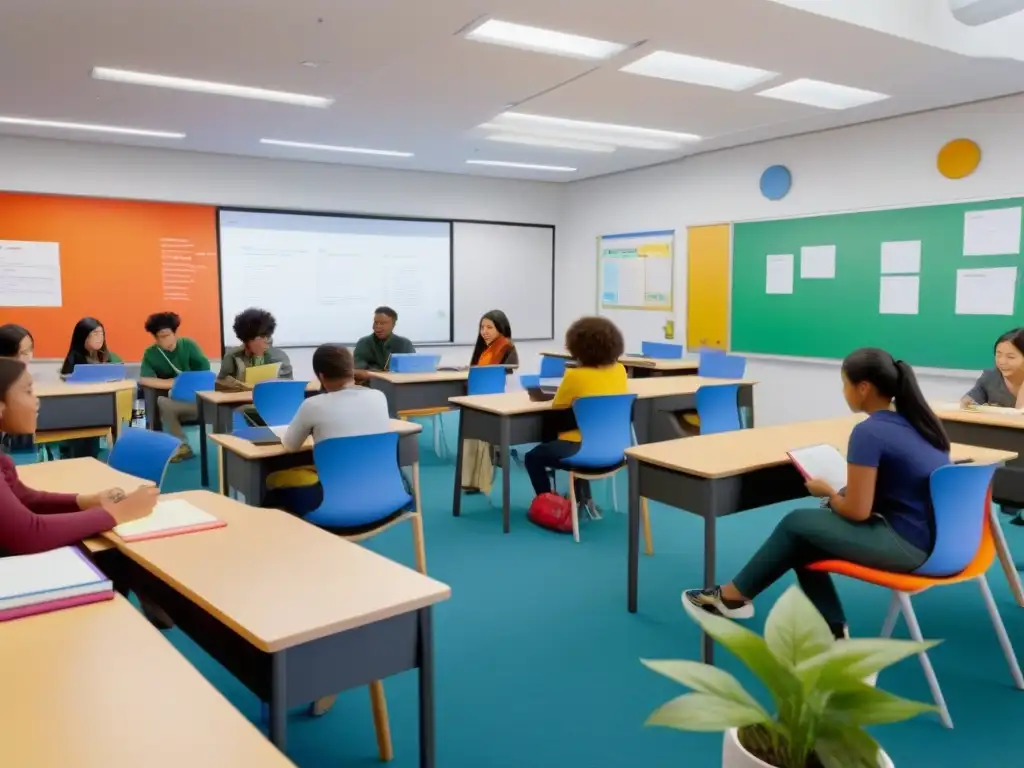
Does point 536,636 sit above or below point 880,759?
below

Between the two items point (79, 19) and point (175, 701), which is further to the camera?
point (79, 19)

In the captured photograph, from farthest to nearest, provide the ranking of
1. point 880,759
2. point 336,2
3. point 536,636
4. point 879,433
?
point 336,2, point 536,636, point 879,433, point 880,759

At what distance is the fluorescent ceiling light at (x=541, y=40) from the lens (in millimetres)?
4250

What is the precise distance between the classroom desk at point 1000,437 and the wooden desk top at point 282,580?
3.13 meters

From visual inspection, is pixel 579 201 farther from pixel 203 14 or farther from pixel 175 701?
pixel 175 701

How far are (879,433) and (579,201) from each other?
781cm

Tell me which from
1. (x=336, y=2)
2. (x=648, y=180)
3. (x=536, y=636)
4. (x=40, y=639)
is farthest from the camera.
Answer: (x=648, y=180)

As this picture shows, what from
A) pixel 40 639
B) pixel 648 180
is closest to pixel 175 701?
pixel 40 639

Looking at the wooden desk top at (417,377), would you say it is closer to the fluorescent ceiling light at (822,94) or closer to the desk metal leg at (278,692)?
the fluorescent ceiling light at (822,94)

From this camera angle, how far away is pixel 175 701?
47.9 inches

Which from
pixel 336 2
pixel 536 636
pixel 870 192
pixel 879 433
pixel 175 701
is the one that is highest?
pixel 336 2

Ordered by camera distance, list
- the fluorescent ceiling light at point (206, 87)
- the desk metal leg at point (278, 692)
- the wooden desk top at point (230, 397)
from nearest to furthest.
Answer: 1. the desk metal leg at point (278, 692)
2. the wooden desk top at point (230, 397)
3. the fluorescent ceiling light at point (206, 87)

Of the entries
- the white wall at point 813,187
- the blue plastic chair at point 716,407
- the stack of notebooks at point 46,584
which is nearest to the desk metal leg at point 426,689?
the stack of notebooks at point 46,584

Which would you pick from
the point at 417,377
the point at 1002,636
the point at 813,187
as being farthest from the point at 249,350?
the point at 813,187
